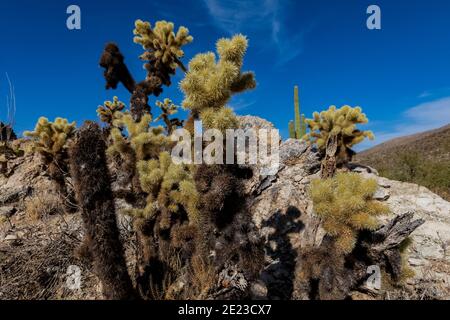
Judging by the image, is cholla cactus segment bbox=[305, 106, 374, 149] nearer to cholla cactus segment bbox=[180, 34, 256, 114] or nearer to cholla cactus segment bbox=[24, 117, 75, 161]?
cholla cactus segment bbox=[180, 34, 256, 114]

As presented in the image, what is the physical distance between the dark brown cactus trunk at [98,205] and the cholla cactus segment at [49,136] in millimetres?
4102

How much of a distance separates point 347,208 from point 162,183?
2.58 meters

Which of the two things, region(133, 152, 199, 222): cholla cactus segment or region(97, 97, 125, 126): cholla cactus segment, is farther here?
region(97, 97, 125, 126): cholla cactus segment

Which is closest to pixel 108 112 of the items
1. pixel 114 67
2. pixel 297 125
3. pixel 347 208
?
pixel 114 67

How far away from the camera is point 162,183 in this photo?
4422 millimetres

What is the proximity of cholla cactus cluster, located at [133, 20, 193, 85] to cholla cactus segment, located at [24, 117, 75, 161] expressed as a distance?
259 centimetres

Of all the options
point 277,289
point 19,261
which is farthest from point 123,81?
point 277,289

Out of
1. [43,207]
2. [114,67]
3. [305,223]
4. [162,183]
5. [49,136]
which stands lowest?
[305,223]

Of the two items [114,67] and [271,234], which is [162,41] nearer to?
[114,67]

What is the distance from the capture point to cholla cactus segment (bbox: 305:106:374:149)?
21.6ft

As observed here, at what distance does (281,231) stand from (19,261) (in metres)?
4.19

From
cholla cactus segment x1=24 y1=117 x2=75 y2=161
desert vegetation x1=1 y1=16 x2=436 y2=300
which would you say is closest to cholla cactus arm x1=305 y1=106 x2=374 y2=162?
desert vegetation x1=1 y1=16 x2=436 y2=300

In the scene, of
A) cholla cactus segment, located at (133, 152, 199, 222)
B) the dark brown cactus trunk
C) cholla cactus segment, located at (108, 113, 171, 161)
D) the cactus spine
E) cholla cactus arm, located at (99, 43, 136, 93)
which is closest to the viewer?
the dark brown cactus trunk

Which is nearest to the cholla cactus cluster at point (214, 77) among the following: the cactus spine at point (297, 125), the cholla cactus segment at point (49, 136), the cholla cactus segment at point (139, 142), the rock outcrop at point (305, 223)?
the cholla cactus segment at point (139, 142)
